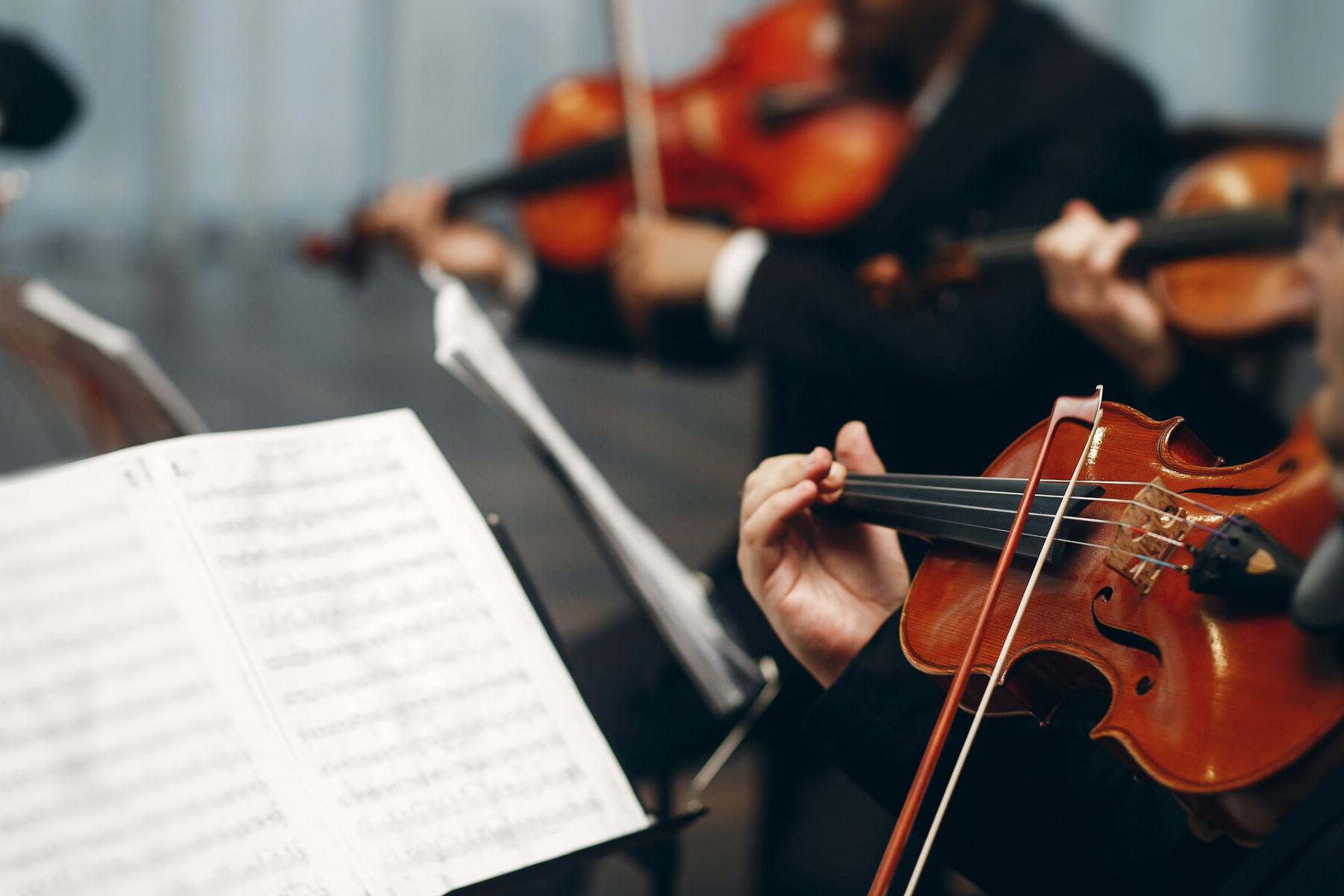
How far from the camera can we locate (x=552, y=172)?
5.05 ft

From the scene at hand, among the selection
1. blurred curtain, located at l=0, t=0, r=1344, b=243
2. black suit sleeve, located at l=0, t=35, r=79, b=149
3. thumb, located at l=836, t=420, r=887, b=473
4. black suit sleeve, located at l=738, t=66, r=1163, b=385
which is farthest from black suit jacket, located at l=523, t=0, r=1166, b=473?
blurred curtain, located at l=0, t=0, r=1344, b=243

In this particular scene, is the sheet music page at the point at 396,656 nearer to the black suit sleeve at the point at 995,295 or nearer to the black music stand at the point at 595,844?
the black music stand at the point at 595,844

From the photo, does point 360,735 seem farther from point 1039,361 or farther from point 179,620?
point 1039,361

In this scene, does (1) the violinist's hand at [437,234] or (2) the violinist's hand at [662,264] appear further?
(1) the violinist's hand at [437,234]

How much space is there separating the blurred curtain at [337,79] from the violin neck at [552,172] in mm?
615

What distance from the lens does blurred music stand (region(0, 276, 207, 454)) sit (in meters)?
0.73

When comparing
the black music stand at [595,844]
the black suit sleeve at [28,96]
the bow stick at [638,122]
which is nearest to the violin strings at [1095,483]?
the black music stand at [595,844]

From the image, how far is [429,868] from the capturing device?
46 cm

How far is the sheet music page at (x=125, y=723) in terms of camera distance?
0.43m

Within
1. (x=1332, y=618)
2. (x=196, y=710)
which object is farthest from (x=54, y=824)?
(x=1332, y=618)

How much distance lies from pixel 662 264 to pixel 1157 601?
0.99 meters

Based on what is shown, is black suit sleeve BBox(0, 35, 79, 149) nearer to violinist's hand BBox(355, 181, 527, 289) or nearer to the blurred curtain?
violinist's hand BBox(355, 181, 527, 289)

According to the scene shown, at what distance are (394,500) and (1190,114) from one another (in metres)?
1.93

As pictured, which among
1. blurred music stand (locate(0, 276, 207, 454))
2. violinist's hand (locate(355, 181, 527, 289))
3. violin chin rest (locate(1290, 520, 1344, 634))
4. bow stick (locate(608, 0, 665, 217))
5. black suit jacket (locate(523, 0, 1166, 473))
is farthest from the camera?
violinist's hand (locate(355, 181, 527, 289))
